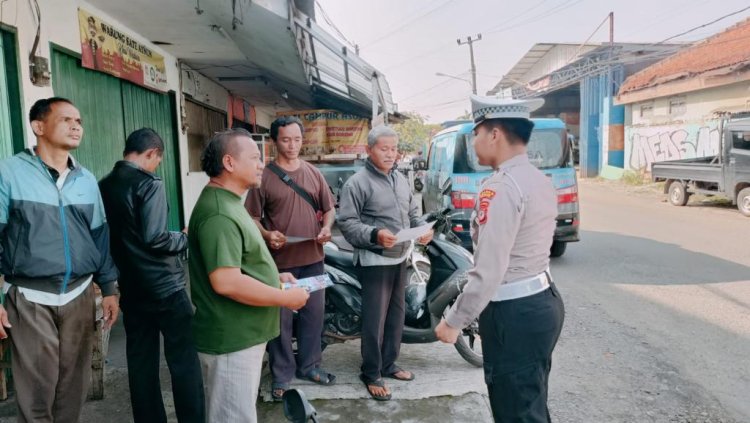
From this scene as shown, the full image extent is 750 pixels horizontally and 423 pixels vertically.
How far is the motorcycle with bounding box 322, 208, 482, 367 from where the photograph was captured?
11.9ft

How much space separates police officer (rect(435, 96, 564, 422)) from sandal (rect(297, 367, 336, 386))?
1662 mm

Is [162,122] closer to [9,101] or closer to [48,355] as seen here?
[9,101]

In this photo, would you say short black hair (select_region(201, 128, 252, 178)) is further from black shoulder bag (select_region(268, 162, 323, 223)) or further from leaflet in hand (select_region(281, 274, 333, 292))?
black shoulder bag (select_region(268, 162, 323, 223))

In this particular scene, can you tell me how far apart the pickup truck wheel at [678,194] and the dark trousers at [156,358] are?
1334 cm

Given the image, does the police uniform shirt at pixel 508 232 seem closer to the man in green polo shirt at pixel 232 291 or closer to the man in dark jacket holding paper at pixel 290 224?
the man in green polo shirt at pixel 232 291

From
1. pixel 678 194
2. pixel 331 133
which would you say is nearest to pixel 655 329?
pixel 331 133

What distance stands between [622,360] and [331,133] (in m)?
6.55

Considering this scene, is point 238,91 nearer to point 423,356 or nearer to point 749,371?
point 423,356

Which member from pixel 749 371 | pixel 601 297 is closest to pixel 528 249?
pixel 749 371

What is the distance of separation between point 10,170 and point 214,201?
1.12 m

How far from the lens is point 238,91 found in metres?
11.1

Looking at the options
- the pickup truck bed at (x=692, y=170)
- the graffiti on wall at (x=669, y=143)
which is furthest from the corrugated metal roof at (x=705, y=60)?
the pickup truck bed at (x=692, y=170)

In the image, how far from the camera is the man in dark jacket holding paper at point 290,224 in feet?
11.0

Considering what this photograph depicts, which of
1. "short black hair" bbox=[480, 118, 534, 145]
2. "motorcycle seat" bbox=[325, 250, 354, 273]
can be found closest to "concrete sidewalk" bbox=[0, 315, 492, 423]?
"motorcycle seat" bbox=[325, 250, 354, 273]
